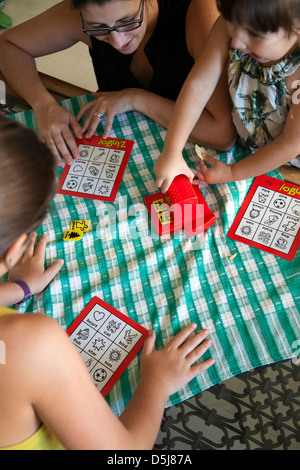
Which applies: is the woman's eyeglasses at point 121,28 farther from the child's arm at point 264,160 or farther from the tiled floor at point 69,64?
the tiled floor at point 69,64

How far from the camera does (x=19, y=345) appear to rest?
644mm

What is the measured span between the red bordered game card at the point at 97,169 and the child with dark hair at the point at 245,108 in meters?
0.13

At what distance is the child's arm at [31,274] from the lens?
3.05 ft

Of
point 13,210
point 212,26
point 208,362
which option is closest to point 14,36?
point 212,26

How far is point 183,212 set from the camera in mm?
1004

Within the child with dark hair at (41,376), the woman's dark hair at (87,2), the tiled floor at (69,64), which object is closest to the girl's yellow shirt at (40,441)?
the child with dark hair at (41,376)

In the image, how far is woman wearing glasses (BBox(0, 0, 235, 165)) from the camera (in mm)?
1073

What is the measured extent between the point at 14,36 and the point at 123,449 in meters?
1.17

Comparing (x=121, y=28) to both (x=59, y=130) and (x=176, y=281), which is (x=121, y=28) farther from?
(x=176, y=281)

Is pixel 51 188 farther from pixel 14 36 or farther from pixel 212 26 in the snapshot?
pixel 14 36

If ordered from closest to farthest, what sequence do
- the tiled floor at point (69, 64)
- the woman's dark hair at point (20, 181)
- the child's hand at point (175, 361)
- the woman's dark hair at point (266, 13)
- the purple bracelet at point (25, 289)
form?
the woman's dark hair at point (20, 181), the woman's dark hair at point (266, 13), the child's hand at point (175, 361), the purple bracelet at point (25, 289), the tiled floor at point (69, 64)

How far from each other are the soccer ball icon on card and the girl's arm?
31 centimetres

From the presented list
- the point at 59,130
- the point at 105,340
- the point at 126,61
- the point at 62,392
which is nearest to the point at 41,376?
the point at 62,392

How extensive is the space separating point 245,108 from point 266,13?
34cm
